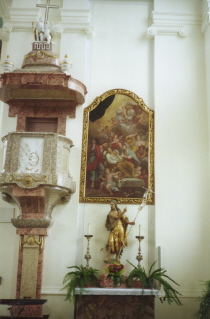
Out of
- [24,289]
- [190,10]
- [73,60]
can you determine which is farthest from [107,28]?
[24,289]

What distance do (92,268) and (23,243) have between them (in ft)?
4.62

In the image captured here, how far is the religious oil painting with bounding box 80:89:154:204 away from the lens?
8.37 m

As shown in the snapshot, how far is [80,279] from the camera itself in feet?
23.6

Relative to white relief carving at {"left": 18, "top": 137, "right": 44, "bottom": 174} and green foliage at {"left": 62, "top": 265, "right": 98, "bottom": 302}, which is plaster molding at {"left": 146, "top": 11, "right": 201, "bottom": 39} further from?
green foliage at {"left": 62, "top": 265, "right": 98, "bottom": 302}

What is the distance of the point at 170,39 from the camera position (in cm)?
930

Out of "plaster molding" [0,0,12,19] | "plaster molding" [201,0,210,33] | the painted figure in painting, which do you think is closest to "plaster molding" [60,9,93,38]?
"plaster molding" [0,0,12,19]

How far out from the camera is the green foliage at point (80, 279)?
7032 mm

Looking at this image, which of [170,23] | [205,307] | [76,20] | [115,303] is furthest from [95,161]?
[170,23]

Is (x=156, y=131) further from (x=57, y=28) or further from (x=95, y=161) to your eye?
(x=57, y=28)

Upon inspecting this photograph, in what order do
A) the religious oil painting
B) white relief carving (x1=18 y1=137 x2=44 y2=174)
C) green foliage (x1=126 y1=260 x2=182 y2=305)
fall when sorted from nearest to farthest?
green foliage (x1=126 y1=260 x2=182 y2=305) → white relief carving (x1=18 y1=137 x2=44 y2=174) → the religious oil painting

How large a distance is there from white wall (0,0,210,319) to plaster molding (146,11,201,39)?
2 cm

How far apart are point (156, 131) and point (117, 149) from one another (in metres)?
0.92

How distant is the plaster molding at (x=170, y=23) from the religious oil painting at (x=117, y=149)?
5.44ft

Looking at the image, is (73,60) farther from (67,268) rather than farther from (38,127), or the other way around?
(67,268)
